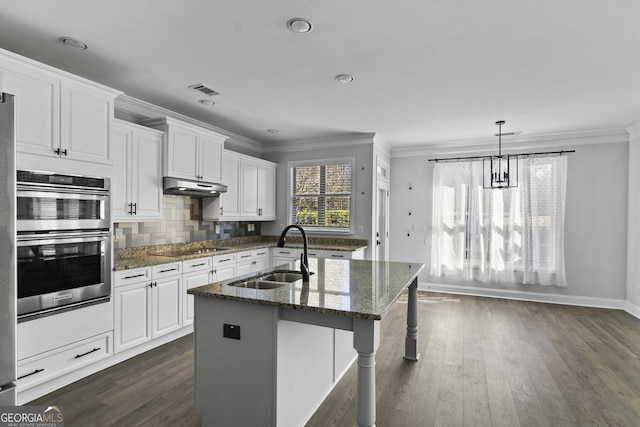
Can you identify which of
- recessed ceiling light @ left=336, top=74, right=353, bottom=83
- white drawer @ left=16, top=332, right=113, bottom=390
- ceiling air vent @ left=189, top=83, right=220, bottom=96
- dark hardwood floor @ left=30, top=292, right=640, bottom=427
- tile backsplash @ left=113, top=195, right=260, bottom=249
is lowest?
dark hardwood floor @ left=30, top=292, right=640, bottom=427

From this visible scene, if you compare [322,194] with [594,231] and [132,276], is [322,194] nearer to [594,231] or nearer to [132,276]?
[132,276]

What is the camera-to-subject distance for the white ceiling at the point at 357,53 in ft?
6.75

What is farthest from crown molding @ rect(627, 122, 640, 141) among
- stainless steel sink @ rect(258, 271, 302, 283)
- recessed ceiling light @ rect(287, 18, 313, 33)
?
stainless steel sink @ rect(258, 271, 302, 283)

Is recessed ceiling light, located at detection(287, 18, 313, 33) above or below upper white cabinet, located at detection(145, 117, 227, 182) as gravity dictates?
above

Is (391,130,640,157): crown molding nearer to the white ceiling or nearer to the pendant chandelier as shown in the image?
the pendant chandelier

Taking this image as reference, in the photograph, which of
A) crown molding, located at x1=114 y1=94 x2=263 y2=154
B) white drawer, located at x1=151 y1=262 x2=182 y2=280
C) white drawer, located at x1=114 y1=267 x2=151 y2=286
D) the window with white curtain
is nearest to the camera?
white drawer, located at x1=114 y1=267 x2=151 y2=286

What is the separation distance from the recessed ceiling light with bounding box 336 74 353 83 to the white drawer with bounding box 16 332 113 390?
9.84 feet

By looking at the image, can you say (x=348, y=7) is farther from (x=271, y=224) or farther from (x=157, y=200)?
(x=271, y=224)

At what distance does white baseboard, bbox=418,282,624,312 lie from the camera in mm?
5020

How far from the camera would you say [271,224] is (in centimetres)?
596

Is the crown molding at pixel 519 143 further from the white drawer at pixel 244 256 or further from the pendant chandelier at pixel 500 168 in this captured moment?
the white drawer at pixel 244 256

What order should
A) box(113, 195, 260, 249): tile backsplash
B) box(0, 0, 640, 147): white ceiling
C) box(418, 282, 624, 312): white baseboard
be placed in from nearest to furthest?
box(0, 0, 640, 147): white ceiling
box(113, 195, 260, 249): tile backsplash
box(418, 282, 624, 312): white baseboard

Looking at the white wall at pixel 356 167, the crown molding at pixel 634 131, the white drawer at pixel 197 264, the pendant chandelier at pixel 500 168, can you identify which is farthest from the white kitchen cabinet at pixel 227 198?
the crown molding at pixel 634 131

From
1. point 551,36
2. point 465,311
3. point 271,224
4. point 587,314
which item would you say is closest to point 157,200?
point 271,224
